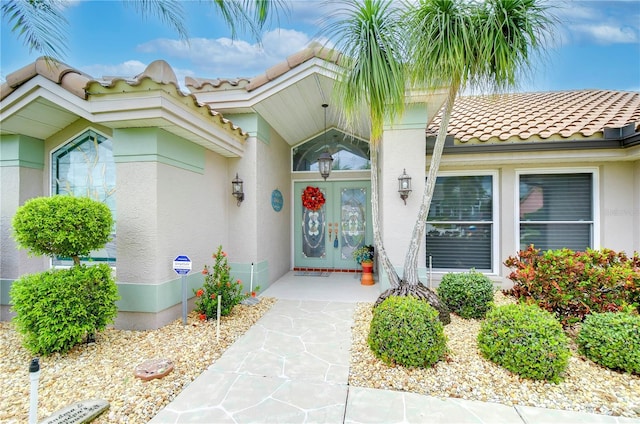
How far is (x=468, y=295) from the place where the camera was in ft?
14.7

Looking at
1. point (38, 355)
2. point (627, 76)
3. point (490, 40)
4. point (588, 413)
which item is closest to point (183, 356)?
point (38, 355)

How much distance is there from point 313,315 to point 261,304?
1162 millimetres

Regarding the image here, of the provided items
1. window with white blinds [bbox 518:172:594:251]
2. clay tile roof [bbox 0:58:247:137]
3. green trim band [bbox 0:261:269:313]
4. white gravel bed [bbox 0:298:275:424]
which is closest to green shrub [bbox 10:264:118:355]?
white gravel bed [bbox 0:298:275:424]

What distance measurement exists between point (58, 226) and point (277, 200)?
4.49 m

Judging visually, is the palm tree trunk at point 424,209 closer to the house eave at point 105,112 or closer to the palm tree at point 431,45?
the palm tree at point 431,45

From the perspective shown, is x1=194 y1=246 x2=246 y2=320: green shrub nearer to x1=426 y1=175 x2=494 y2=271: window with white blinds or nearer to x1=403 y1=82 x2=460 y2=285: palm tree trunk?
x1=403 y1=82 x2=460 y2=285: palm tree trunk

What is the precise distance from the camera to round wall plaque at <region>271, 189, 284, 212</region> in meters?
7.02

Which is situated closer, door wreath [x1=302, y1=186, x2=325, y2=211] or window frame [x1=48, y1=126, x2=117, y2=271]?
window frame [x1=48, y1=126, x2=117, y2=271]

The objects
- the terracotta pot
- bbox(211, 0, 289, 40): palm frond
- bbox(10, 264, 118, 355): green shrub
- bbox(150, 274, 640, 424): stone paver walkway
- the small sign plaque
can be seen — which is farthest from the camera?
the terracotta pot

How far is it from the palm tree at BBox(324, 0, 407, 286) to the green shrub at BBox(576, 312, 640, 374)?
11.8 ft

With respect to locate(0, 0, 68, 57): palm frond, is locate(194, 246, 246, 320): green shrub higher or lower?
lower

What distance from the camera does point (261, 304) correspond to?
5.36 metres

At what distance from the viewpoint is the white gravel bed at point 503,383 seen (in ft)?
8.52

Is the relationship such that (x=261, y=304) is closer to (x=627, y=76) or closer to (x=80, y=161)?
(x=80, y=161)
